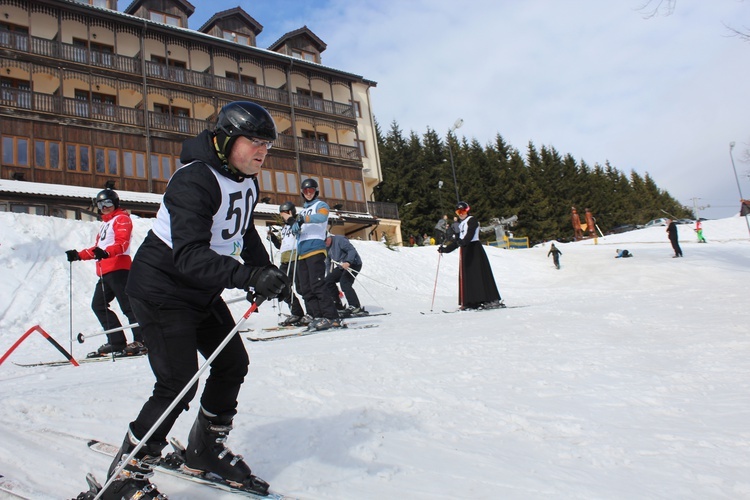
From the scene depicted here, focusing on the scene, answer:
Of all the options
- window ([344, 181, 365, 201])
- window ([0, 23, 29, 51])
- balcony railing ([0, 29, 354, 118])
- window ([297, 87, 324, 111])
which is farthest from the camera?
window ([344, 181, 365, 201])

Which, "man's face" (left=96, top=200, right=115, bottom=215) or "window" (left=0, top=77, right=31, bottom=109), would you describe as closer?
"man's face" (left=96, top=200, right=115, bottom=215)

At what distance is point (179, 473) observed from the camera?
2.56 metres

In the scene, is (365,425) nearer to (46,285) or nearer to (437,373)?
(437,373)

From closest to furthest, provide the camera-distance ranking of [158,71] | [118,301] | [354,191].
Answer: [118,301] < [158,71] < [354,191]

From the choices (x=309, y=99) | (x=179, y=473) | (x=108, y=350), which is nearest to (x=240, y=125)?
(x=179, y=473)

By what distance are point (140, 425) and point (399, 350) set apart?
3.31 m

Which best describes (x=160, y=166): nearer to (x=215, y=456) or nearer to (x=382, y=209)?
(x=382, y=209)

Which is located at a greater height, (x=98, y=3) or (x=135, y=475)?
(x=98, y=3)

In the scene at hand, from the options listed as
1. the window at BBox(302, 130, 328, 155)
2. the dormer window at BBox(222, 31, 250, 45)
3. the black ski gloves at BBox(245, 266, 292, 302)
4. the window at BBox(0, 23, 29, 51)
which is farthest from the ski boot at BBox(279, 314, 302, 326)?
the dormer window at BBox(222, 31, 250, 45)

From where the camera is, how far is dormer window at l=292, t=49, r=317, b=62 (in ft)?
114

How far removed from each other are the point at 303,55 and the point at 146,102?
1298 centimetres

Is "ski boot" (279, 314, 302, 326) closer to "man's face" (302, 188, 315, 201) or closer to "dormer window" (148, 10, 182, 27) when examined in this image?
"man's face" (302, 188, 315, 201)

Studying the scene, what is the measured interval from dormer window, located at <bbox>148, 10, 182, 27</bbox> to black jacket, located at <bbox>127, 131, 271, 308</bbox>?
103ft

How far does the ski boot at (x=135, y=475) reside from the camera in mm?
2188
